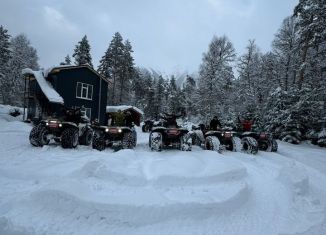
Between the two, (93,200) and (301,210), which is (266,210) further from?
(93,200)

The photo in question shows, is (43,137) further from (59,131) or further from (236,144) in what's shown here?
(236,144)

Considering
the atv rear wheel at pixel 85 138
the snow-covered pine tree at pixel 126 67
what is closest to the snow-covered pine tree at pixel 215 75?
the snow-covered pine tree at pixel 126 67

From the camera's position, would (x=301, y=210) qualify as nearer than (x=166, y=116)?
Yes

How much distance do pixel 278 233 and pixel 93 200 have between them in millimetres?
3154

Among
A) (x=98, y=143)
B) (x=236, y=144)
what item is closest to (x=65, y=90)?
(x=98, y=143)

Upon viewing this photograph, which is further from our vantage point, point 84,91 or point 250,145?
point 84,91

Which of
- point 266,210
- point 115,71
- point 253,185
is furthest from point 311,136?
point 115,71

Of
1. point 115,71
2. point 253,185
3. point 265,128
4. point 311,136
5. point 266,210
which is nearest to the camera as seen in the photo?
point 266,210

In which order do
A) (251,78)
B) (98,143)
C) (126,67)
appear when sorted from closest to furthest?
(98,143)
(251,78)
(126,67)

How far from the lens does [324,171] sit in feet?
36.2

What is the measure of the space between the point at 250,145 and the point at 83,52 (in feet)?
122

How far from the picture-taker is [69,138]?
41.1 feet

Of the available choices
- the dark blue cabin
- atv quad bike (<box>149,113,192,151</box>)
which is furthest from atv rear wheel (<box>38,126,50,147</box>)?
the dark blue cabin

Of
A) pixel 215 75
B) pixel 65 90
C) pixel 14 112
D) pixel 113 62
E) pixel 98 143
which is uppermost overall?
pixel 113 62
